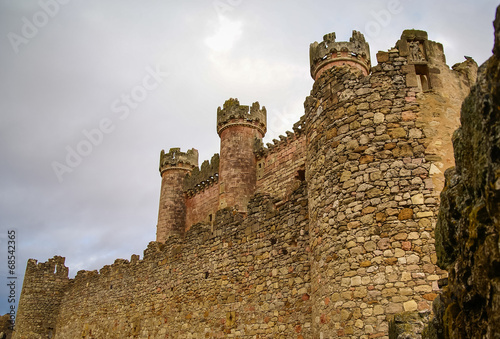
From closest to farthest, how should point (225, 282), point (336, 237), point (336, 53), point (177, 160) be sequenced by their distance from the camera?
point (336, 237)
point (225, 282)
point (336, 53)
point (177, 160)

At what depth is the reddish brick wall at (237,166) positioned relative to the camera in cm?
2358

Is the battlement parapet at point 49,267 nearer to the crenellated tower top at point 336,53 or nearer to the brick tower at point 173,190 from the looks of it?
the brick tower at point 173,190

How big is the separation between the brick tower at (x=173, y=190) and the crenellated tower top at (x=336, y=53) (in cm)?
1335

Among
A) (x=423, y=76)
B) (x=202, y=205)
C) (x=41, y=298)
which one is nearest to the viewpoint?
(x=423, y=76)

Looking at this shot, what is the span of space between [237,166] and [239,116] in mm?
2566

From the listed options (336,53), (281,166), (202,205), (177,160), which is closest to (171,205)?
(202,205)

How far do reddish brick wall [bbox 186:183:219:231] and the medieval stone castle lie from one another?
384 inches

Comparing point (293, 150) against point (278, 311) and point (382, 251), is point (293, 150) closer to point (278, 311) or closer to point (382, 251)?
point (278, 311)

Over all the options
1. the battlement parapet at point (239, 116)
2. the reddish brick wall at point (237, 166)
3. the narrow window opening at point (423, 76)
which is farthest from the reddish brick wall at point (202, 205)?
the narrow window opening at point (423, 76)

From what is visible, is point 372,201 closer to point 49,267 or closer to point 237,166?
point 237,166

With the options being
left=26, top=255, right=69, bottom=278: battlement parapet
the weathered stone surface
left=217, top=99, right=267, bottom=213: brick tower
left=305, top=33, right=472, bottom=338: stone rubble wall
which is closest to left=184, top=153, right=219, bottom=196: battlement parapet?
left=217, top=99, right=267, bottom=213: brick tower

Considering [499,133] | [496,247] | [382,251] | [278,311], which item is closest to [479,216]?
[496,247]

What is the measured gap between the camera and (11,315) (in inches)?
1188

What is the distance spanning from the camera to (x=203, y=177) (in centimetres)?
2819
